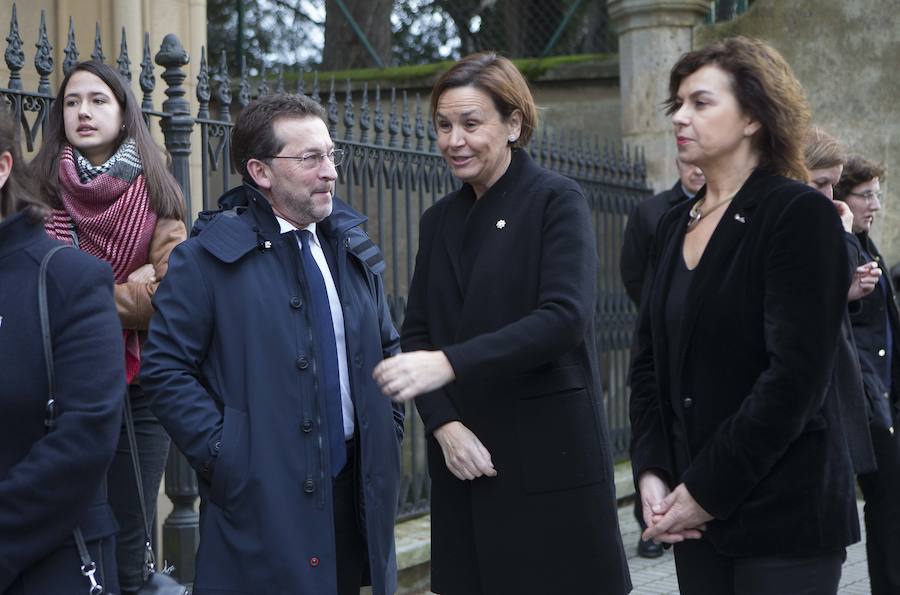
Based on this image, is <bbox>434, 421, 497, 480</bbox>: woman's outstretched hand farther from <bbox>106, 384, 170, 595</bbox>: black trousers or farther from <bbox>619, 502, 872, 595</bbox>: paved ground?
<bbox>619, 502, 872, 595</bbox>: paved ground

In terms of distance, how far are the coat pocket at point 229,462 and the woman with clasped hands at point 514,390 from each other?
52cm

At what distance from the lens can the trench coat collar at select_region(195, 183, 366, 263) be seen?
3.30 m

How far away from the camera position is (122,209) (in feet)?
13.5

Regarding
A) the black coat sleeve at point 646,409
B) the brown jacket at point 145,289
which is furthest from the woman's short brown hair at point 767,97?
the brown jacket at point 145,289

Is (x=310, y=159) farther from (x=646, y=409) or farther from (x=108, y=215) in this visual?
(x=646, y=409)

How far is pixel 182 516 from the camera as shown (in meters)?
5.17

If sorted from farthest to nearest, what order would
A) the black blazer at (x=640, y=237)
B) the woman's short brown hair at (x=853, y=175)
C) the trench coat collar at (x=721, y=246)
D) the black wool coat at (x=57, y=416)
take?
1. the black blazer at (x=640, y=237)
2. the woman's short brown hair at (x=853, y=175)
3. the trench coat collar at (x=721, y=246)
4. the black wool coat at (x=57, y=416)

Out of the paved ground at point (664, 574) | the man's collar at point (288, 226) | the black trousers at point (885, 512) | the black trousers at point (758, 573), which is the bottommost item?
the paved ground at point (664, 574)

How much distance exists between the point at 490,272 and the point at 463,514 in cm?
64

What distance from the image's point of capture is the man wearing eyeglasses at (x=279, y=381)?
3.18 m

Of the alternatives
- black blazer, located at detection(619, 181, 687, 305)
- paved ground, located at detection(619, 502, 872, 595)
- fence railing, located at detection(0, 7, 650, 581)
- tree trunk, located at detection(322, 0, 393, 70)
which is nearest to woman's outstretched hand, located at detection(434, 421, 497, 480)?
fence railing, located at detection(0, 7, 650, 581)

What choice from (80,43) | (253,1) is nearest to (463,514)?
(80,43)

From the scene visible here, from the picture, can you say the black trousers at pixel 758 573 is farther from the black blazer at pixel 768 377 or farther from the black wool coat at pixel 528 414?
the black wool coat at pixel 528 414

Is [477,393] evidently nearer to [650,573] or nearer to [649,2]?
[650,573]
